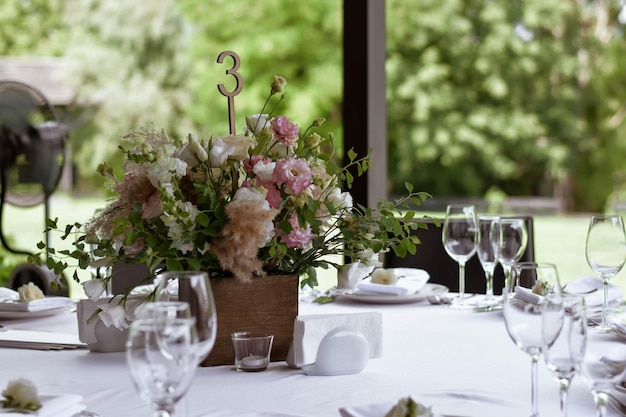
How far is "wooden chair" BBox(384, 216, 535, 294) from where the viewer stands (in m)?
2.23

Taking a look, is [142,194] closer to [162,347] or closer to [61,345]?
[61,345]

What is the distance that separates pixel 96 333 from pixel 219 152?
0.37 meters

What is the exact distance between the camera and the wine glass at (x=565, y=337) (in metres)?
0.91

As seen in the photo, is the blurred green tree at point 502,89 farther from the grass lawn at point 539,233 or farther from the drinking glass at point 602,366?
the drinking glass at point 602,366

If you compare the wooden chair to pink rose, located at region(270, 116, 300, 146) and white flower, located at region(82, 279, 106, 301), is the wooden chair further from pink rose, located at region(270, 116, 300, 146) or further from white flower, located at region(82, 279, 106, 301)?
white flower, located at region(82, 279, 106, 301)

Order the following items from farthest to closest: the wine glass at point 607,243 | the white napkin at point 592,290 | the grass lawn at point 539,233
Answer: the grass lawn at point 539,233, the white napkin at point 592,290, the wine glass at point 607,243

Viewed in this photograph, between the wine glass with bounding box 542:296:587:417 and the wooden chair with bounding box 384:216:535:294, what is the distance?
1288 millimetres

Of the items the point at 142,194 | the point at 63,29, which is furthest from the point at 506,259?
the point at 63,29

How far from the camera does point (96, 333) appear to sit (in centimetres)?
138

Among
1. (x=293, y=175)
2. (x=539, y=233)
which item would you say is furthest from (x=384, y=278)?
(x=539, y=233)

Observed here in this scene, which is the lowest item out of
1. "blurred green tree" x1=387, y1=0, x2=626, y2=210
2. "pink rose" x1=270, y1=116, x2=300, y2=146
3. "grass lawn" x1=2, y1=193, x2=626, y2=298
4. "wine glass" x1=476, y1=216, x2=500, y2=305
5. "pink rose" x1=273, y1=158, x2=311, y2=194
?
"grass lawn" x1=2, y1=193, x2=626, y2=298

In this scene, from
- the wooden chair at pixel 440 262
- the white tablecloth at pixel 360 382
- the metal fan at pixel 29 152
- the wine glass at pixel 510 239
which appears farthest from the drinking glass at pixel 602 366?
the metal fan at pixel 29 152

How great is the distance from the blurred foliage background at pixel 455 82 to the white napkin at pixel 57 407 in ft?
38.1

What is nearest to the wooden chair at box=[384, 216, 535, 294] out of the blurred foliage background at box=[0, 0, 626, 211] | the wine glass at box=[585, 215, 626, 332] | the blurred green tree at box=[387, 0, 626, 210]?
the wine glass at box=[585, 215, 626, 332]
